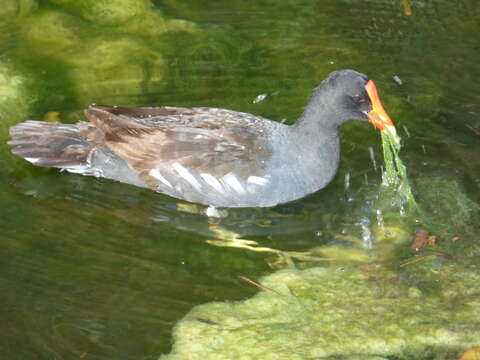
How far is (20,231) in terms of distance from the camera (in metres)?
4.31

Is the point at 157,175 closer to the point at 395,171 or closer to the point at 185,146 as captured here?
the point at 185,146

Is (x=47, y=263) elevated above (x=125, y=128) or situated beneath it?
situated beneath

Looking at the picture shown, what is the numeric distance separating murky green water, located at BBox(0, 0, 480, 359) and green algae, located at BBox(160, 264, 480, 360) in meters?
0.13

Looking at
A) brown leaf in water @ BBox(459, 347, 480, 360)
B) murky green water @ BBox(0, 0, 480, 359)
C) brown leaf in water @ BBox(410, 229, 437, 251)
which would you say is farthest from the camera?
brown leaf in water @ BBox(410, 229, 437, 251)

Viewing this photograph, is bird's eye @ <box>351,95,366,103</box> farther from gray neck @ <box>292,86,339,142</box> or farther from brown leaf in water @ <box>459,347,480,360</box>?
brown leaf in water @ <box>459,347,480,360</box>

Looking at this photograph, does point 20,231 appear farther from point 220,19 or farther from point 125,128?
point 220,19

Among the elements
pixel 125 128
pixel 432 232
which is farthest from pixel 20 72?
pixel 432 232

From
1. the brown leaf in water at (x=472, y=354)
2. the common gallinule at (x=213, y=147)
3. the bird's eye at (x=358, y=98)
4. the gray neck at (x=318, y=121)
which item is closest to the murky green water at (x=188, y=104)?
the common gallinule at (x=213, y=147)

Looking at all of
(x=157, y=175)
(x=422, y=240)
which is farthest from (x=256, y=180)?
(x=422, y=240)

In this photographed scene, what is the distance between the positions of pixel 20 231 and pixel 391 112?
2469 millimetres

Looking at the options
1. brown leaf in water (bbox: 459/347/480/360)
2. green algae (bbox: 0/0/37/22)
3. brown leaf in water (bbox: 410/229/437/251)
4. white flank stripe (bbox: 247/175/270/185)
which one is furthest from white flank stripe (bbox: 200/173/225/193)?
green algae (bbox: 0/0/37/22)

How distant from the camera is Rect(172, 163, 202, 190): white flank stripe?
14.9 feet

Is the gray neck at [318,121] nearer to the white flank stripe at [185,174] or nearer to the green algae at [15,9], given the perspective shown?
the white flank stripe at [185,174]

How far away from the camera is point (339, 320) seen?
3.84 m
